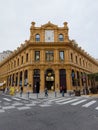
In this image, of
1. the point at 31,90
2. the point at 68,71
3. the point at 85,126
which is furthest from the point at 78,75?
the point at 85,126

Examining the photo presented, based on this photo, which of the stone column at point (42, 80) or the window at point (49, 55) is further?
the window at point (49, 55)

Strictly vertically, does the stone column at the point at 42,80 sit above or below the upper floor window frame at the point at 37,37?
below

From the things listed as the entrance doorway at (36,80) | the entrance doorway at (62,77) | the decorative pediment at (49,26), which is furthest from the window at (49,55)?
the decorative pediment at (49,26)

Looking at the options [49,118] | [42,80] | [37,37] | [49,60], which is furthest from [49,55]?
[49,118]

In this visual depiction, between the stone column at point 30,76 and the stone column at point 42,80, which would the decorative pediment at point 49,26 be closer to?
the stone column at point 42,80

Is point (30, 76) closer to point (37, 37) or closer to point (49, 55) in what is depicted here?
point (49, 55)

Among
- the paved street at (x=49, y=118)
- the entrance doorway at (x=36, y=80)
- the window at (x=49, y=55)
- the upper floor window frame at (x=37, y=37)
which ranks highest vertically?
the upper floor window frame at (x=37, y=37)

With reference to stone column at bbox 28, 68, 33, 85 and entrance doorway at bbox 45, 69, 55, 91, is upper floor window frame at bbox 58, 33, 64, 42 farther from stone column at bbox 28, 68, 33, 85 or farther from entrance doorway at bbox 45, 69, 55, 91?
stone column at bbox 28, 68, 33, 85

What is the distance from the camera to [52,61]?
109ft

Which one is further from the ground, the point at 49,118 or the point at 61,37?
the point at 61,37

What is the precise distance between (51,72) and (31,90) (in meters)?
6.17

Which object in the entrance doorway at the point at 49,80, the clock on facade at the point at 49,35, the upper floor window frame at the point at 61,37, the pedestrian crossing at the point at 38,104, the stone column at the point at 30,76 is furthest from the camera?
the upper floor window frame at the point at 61,37

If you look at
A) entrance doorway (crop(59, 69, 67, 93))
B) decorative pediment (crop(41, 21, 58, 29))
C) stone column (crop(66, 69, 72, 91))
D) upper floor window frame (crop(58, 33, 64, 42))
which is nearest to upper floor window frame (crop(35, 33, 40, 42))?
decorative pediment (crop(41, 21, 58, 29))

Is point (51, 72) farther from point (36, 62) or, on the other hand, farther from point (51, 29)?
point (51, 29)
